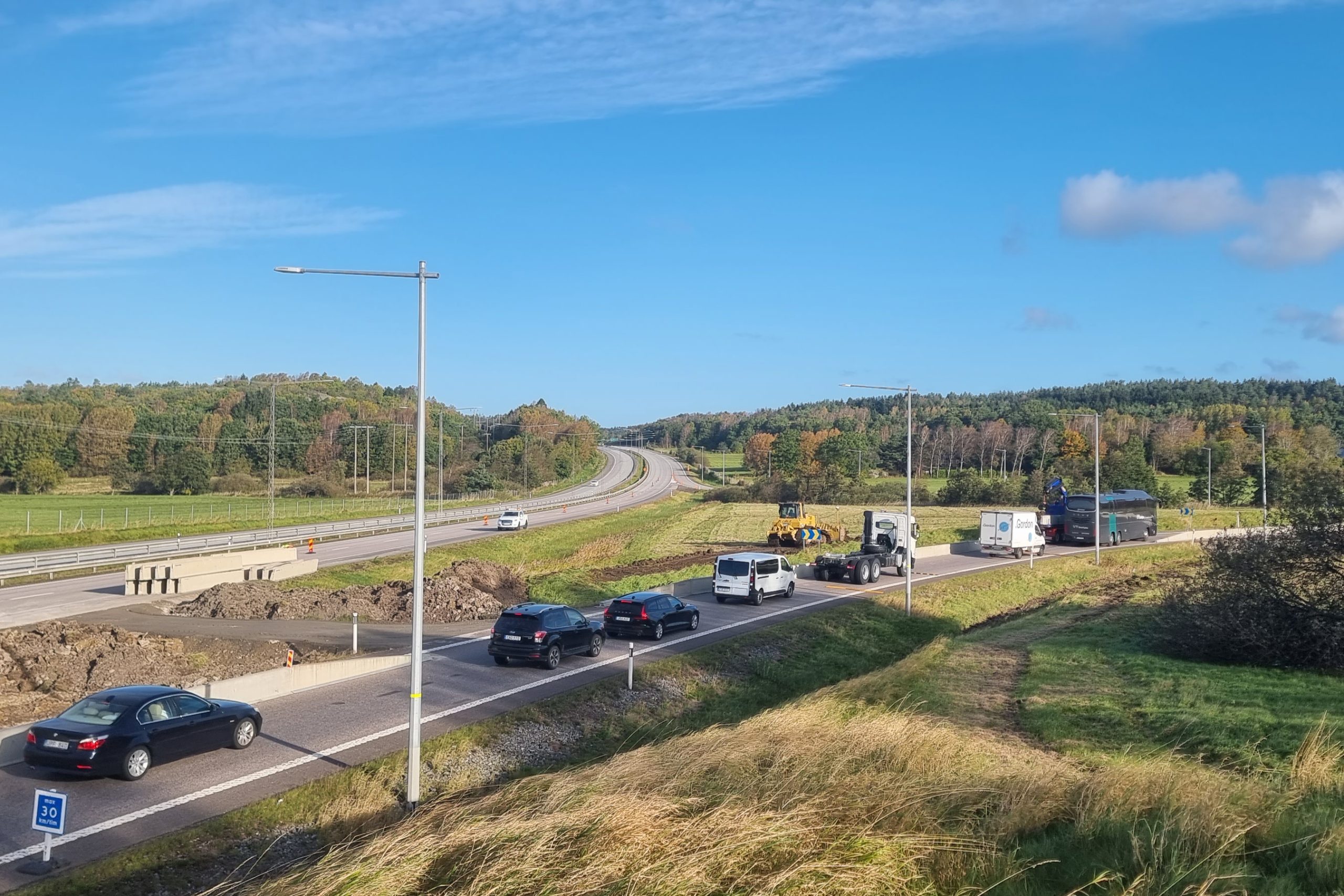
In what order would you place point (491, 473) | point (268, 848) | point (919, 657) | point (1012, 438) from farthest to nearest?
1. point (1012, 438)
2. point (491, 473)
3. point (919, 657)
4. point (268, 848)

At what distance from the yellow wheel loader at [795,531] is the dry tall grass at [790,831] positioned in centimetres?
4322

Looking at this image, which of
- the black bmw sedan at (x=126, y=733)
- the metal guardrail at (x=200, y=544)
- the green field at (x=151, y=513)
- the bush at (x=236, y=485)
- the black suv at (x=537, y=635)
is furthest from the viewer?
the bush at (x=236, y=485)

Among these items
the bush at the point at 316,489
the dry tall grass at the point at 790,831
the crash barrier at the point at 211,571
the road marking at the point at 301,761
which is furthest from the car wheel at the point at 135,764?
the bush at the point at 316,489

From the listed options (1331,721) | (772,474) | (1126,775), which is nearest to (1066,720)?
(1331,721)

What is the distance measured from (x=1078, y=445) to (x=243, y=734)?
117924mm

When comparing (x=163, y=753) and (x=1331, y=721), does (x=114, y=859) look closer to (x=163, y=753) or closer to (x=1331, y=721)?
(x=163, y=753)

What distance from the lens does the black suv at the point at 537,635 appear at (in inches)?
992

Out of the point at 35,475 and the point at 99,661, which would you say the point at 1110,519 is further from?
the point at 35,475

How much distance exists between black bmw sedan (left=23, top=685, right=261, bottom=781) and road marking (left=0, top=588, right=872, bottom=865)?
3.80 feet

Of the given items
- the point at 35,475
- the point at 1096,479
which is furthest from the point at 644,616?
the point at 35,475

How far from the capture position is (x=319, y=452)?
4833 inches

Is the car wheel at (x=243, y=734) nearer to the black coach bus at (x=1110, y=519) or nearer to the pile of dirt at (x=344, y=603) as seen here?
the pile of dirt at (x=344, y=603)

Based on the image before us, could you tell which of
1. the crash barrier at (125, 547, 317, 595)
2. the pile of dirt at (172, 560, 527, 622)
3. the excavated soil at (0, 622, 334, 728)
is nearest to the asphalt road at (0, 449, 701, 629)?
the crash barrier at (125, 547, 317, 595)

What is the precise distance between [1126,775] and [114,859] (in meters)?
13.0
